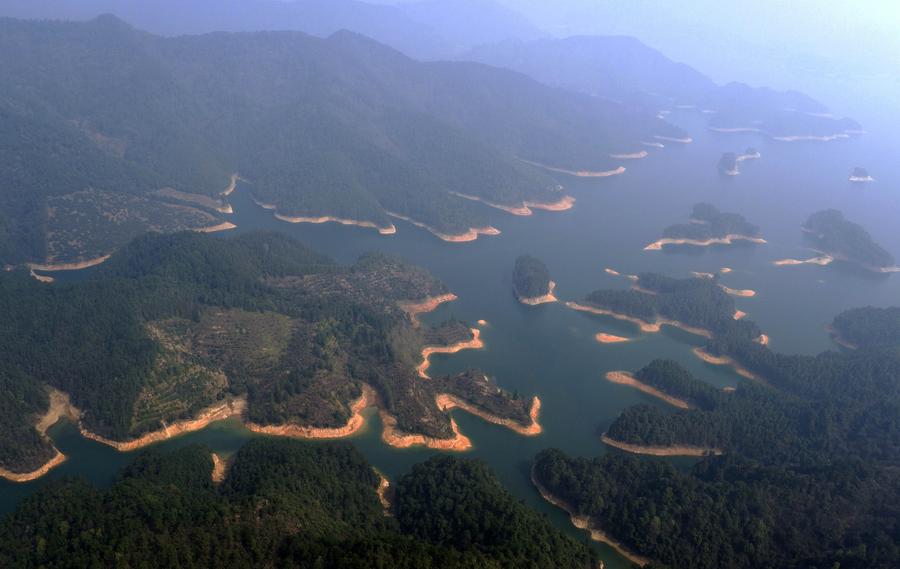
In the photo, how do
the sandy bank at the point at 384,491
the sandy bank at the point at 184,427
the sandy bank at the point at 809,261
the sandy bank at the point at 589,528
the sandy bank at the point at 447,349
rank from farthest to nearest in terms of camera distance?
the sandy bank at the point at 809,261, the sandy bank at the point at 447,349, the sandy bank at the point at 184,427, the sandy bank at the point at 384,491, the sandy bank at the point at 589,528

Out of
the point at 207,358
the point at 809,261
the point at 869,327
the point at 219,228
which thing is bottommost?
the point at 809,261

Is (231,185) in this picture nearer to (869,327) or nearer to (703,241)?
(703,241)

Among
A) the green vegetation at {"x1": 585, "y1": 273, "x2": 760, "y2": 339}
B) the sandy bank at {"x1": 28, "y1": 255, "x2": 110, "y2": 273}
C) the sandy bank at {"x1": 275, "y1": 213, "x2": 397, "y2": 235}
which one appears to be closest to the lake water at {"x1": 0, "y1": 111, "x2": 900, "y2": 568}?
the sandy bank at {"x1": 275, "y1": 213, "x2": 397, "y2": 235}

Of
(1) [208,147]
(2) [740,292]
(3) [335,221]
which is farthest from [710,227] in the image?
(1) [208,147]

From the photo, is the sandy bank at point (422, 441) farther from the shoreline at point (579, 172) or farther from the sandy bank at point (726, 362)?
the shoreline at point (579, 172)

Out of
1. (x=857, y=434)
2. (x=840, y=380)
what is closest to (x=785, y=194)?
(x=840, y=380)

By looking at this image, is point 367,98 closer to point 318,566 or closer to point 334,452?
point 334,452

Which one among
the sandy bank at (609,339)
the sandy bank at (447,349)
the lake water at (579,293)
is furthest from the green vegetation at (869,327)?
the sandy bank at (447,349)
